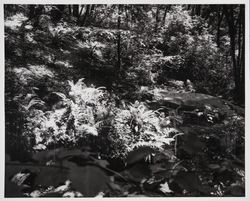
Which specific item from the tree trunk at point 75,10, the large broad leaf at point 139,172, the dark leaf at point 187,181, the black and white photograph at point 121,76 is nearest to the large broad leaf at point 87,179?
the large broad leaf at point 139,172

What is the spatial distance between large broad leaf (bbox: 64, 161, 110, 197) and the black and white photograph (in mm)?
1338

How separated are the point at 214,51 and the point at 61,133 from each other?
1383 millimetres

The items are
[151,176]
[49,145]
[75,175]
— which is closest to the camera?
[75,175]

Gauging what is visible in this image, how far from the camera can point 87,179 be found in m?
0.58

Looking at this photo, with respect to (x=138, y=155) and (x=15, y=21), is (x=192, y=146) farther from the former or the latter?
(x=15, y=21)

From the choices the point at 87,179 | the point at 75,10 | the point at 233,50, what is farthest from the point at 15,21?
the point at 87,179

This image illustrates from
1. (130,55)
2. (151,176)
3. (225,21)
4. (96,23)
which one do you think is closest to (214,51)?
(225,21)

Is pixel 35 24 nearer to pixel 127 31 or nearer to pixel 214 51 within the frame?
pixel 127 31

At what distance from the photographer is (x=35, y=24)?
7.10 ft

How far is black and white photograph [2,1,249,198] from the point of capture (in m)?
2.02

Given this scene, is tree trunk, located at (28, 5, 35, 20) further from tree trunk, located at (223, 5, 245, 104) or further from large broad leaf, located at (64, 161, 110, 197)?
large broad leaf, located at (64, 161, 110, 197)

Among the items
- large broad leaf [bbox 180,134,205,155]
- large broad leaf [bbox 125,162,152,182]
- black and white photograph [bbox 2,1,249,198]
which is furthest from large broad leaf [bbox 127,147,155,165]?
black and white photograph [bbox 2,1,249,198]

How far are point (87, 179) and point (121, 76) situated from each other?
5.47ft

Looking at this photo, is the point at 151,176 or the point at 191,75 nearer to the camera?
the point at 151,176
